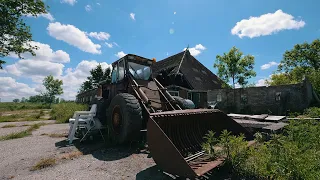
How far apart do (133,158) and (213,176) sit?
1973mm

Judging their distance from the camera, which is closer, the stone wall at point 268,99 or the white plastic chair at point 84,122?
the white plastic chair at point 84,122

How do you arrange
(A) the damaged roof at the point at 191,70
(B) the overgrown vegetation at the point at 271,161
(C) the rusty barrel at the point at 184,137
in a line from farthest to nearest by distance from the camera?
1. (A) the damaged roof at the point at 191,70
2. (C) the rusty barrel at the point at 184,137
3. (B) the overgrown vegetation at the point at 271,161

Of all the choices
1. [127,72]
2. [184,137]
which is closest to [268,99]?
[127,72]

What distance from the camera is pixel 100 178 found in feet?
10.9

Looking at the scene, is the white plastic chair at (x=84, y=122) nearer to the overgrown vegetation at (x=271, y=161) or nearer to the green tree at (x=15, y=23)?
the overgrown vegetation at (x=271, y=161)

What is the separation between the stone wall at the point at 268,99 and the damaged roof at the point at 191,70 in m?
3.95

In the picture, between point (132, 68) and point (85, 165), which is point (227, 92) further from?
point (85, 165)

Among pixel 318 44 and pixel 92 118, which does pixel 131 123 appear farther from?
pixel 318 44

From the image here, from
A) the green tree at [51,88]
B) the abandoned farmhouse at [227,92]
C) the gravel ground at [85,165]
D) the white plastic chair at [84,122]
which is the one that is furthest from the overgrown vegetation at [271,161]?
the green tree at [51,88]

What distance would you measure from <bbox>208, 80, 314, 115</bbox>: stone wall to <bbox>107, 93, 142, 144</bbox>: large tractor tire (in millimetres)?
11034

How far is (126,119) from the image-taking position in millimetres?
4680

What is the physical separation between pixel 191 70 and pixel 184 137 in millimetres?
18478

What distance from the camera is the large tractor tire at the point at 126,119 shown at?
15.2 ft

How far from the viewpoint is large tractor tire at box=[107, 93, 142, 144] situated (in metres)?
4.62
